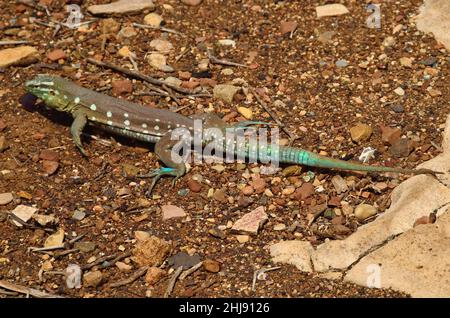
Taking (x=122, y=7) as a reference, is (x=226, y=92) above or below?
below

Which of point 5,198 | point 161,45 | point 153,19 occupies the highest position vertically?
point 153,19

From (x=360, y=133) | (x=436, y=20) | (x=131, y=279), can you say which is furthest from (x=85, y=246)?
(x=436, y=20)

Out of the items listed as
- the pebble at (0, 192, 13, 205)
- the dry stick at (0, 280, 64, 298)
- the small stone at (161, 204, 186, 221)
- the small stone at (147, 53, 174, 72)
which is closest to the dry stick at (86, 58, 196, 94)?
the small stone at (147, 53, 174, 72)

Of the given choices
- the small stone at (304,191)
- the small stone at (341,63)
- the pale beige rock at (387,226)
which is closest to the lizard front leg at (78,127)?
the small stone at (304,191)

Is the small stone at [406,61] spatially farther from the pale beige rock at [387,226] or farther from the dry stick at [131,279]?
the dry stick at [131,279]

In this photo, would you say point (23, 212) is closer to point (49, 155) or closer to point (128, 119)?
point (49, 155)

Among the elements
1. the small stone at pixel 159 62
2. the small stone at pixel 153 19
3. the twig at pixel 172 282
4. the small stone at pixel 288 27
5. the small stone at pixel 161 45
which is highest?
the small stone at pixel 153 19
